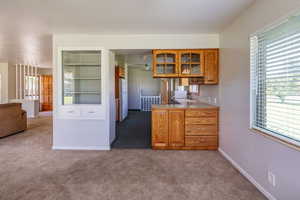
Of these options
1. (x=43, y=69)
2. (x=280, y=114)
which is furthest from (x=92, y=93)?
(x=43, y=69)

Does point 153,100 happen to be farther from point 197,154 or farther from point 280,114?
point 280,114

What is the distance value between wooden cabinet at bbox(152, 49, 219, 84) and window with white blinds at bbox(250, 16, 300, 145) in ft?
4.37

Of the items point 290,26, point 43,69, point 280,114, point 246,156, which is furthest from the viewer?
point 43,69

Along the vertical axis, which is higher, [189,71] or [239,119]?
[189,71]

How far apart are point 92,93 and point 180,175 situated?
100.0 inches

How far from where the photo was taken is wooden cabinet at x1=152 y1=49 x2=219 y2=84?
3844mm

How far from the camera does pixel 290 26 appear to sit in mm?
1830

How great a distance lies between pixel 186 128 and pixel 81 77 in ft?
8.37

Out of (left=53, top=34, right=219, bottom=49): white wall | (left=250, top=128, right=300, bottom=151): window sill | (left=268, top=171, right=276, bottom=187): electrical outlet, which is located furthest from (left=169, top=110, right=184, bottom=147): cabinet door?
(left=268, top=171, right=276, bottom=187): electrical outlet

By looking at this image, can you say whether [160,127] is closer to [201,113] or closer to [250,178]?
[201,113]

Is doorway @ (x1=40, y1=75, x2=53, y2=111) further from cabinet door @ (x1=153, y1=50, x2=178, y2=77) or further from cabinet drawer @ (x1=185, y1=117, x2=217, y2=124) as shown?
cabinet drawer @ (x1=185, y1=117, x2=217, y2=124)

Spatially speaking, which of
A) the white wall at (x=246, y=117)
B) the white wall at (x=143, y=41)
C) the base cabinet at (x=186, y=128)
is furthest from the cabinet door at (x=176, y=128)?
the white wall at (x=143, y=41)

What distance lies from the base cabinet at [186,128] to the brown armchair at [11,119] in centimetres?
405

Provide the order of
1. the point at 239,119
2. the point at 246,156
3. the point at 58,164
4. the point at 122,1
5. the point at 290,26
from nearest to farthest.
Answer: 1. the point at 290,26
2. the point at 122,1
3. the point at 246,156
4. the point at 239,119
5. the point at 58,164
